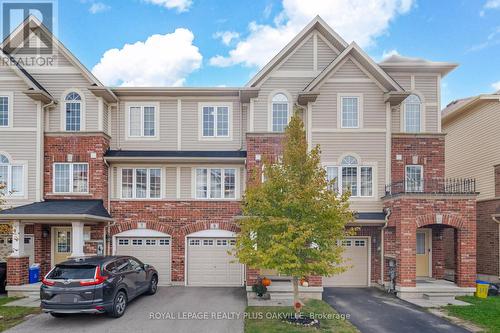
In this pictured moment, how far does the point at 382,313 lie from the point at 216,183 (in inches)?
325

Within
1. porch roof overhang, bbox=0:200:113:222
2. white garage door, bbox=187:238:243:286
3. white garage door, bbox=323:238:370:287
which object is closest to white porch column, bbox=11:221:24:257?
porch roof overhang, bbox=0:200:113:222

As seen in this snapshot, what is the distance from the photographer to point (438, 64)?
1488 cm

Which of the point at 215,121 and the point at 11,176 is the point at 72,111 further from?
the point at 215,121

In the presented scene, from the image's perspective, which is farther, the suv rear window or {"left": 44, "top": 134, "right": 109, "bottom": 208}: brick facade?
{"left": 44, "top": 134, "right": 109, "bottom": 208}: brick facade

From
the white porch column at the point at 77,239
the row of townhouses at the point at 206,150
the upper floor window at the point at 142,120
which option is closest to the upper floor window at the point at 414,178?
→ the row of townhouses at the point at 206,150

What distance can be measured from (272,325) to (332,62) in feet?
33.9

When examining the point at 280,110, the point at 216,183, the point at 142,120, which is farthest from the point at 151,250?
the point at 280,110

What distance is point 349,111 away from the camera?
14234 millimetres

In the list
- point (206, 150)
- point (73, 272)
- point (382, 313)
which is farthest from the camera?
point (206, 150)

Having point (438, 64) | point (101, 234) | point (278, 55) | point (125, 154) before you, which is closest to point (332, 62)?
point (278, 55)

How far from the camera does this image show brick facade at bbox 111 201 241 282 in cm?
1457

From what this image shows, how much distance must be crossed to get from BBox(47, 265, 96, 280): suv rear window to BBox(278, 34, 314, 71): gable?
10.8 m

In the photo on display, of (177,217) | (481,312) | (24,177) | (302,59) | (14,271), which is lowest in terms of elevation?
(481,312)

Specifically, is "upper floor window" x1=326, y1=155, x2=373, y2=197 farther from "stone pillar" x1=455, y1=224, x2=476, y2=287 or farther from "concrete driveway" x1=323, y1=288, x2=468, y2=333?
"concrete driveway" x1=323, y1=288, x2=468, y2=333
